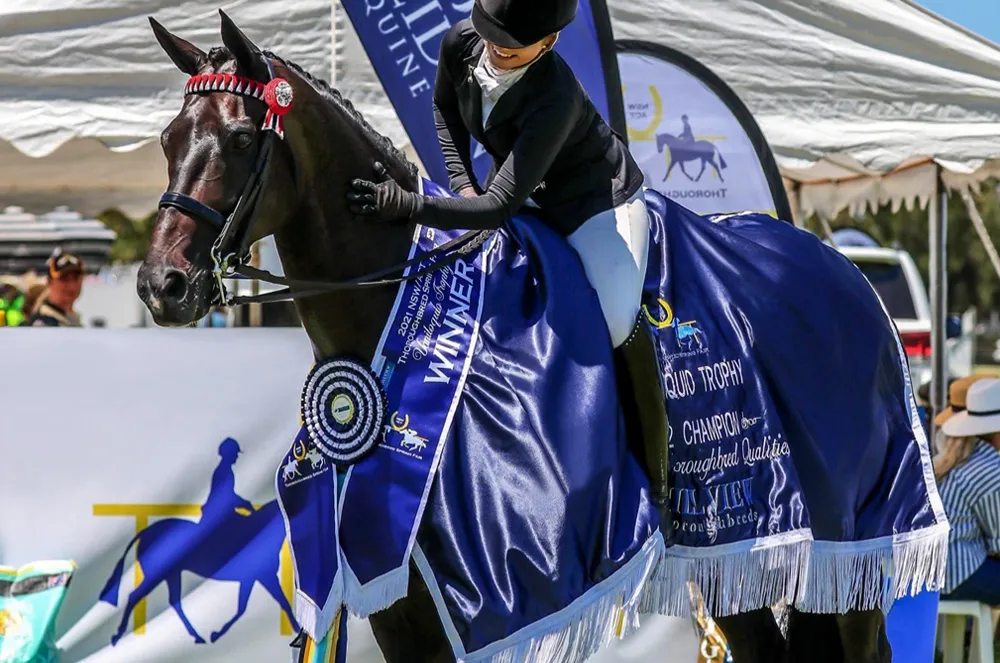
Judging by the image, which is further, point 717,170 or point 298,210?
point 717,170

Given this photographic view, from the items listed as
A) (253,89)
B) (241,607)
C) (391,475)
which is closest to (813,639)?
(391,475)

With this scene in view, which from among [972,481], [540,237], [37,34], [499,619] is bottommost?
[972,481]

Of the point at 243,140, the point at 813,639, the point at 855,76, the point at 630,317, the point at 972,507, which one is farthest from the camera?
the point at 855,76

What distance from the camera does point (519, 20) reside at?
2.60 meters

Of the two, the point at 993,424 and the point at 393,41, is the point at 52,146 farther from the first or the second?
the point at 993,424


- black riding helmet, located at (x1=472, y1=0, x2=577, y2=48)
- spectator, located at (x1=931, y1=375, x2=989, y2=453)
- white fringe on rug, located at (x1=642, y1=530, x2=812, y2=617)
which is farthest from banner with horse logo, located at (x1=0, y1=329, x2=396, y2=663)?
spectator, located at (x1=931, y1=375, x2=989, y2=453)

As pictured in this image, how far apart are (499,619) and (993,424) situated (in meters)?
3.49

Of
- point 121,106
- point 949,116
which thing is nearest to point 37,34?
point 121,106

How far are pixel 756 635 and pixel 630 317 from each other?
1383 millimetres

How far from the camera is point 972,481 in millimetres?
4961

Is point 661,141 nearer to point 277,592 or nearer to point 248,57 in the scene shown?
point 277,592

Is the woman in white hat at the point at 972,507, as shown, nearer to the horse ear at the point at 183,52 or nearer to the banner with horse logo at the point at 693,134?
the banner with horse logo at the point at 693,134

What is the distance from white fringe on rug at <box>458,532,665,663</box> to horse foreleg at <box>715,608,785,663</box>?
100 centimetres

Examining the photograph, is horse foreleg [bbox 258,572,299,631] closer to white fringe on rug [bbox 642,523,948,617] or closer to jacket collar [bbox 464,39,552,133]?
white fringe on rug [bbox 642,523,948,617]
